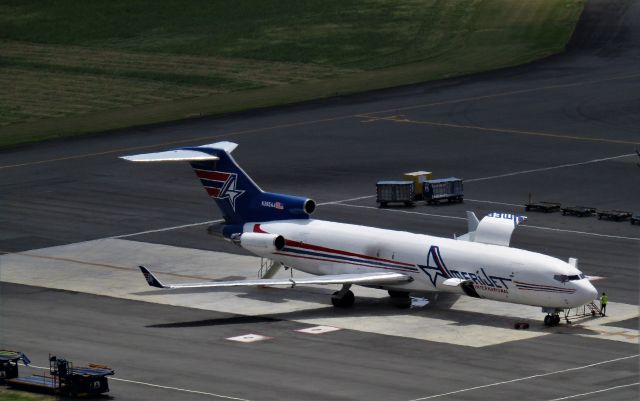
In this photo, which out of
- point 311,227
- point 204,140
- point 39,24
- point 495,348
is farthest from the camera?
point 39,24

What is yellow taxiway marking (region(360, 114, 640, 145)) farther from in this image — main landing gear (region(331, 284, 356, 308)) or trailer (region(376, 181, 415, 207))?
main landing gear (region(331, 284, 356, 308))

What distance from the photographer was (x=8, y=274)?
81.2 metres

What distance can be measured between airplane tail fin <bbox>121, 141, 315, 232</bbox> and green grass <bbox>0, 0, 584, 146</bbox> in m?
49.8

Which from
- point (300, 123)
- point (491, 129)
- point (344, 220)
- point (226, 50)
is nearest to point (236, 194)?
point (344, 220)

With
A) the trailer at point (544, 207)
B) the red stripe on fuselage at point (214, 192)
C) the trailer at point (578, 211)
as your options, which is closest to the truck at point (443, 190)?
the trailer at point (544, 207)

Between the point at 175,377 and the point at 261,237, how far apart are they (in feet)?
52.2

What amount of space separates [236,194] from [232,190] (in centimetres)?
31

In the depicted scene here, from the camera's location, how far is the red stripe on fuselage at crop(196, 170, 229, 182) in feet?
255

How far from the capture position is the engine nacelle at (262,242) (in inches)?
2923

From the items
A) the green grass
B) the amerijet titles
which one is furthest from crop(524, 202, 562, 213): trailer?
the green grass

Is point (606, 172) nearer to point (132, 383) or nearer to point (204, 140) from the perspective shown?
point (204, 140)

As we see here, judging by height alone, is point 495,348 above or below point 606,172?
below

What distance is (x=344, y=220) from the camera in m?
94.2

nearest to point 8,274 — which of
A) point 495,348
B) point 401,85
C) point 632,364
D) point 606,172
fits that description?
point 495,348
